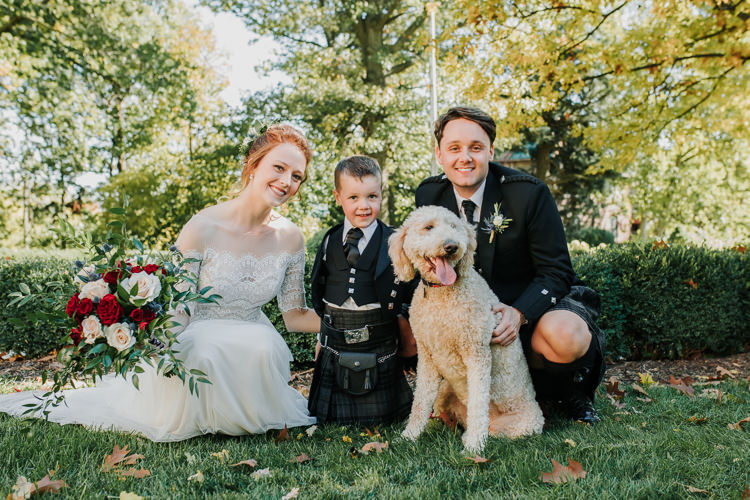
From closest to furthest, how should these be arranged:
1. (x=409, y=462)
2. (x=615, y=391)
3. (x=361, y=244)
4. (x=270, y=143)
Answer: (x=409, y=462) < (x=361, y=244) < (x=270, y=143) < (x=615, y=391)

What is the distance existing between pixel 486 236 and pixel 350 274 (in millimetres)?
953

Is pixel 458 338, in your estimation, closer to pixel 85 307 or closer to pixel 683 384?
pixel 85 307

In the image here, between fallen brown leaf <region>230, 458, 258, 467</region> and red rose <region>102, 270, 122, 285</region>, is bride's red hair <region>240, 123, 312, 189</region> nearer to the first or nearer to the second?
red rose <region>102, 270, 122, 285</region>

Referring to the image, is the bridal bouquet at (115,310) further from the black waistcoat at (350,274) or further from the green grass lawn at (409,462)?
the black waistcoat at (350,274)

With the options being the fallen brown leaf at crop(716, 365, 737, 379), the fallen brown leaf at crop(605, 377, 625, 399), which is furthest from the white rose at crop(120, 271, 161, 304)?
the fallen brown leaf at crop(716, 365, 737, 379)

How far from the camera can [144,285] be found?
259cm

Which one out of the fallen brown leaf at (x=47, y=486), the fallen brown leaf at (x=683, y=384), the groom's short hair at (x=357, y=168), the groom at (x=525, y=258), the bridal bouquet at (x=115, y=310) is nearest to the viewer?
the fallen brown leaf at (x=47, y=486)

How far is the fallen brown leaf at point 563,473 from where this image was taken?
225 cm

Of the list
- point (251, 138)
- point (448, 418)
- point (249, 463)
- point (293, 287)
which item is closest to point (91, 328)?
point (249, 463)

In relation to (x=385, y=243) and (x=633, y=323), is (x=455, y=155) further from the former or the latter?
(x=633, y=323)

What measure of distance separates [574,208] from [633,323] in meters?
18.1

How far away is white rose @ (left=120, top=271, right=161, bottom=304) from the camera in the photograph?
102 inches

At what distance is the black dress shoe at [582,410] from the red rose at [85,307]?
3.12 m

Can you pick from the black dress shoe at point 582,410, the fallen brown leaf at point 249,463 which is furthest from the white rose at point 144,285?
the black dress shoe at point 582,410
